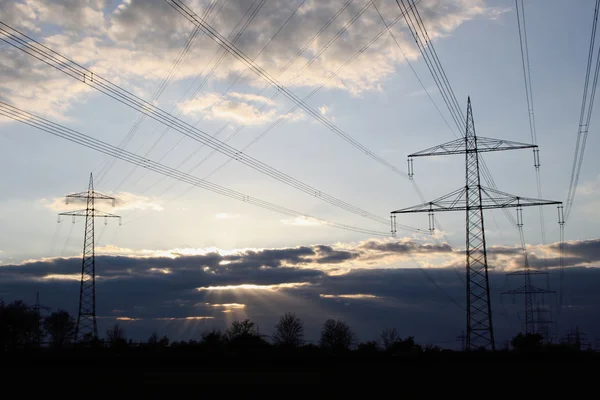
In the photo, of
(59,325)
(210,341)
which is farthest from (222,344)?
(59,325)

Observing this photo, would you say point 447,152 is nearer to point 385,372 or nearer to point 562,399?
point 385,372

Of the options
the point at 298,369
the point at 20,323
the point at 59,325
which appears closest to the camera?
the point at 298,369

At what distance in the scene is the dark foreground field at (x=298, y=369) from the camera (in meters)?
33.1

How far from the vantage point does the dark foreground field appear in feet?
109

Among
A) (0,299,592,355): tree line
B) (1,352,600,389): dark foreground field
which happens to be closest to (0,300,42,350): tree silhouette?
(0,299,592,355): tree line

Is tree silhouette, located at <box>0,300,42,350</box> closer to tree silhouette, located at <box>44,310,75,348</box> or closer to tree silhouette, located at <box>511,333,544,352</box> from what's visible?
tree silhouette, located at <box>44,310,75,348</box>

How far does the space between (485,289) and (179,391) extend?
2536 centimetres

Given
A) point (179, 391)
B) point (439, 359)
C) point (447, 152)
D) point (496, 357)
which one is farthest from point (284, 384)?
point (447, 152)

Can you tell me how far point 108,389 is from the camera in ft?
96.2

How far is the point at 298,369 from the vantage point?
38.9 metres

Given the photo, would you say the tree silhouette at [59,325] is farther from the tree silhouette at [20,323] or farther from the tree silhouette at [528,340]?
the tree silhouette at [528,340]

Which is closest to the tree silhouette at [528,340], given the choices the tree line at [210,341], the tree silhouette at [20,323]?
the tree line at [210,341]

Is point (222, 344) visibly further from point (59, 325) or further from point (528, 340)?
point (59, 325)

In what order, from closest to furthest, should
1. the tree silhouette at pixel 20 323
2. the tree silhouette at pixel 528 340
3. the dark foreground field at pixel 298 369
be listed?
the dark foreground field at pixel 298 369, the tree silhouette at pixel 528 340, the tree silhouette at pixel 20 323
